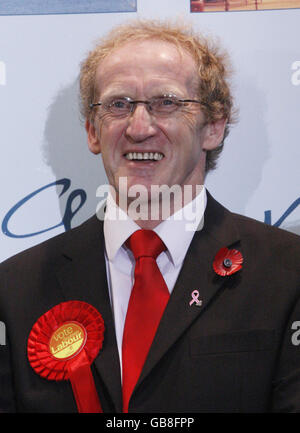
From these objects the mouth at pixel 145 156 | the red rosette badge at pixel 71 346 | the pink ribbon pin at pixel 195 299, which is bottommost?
the red rosette badge at pixel 71 346

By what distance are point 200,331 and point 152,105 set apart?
2.04ft

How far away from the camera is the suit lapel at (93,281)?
1582 millimetres

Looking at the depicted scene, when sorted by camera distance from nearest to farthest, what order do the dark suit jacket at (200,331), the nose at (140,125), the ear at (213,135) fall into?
the dark suit jacket at (200,331)
the nose at (140,125)
the ear at (213,135)

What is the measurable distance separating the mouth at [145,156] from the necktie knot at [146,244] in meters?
0.20

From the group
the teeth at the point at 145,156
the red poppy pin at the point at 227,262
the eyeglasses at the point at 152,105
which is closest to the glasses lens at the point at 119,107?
the eyeglasses at the point at 152,105

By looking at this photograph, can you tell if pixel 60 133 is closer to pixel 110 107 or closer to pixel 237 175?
pixel 110 107

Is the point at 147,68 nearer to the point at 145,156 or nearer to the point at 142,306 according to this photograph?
the point at 145,156

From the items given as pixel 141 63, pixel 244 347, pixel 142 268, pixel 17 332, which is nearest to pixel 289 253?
pixel 244 347

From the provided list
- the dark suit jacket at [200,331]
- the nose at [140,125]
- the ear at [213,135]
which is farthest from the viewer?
the ear at [213,135]

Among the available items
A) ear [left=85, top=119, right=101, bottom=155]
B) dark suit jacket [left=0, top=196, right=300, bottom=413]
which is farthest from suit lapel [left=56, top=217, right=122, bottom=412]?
ear [left=85, top=119, right=101, bottom=155]

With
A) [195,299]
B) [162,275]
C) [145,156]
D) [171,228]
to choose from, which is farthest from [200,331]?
[145,156]

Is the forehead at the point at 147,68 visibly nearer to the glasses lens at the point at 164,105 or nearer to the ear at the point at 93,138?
the glasses lens at the point at 164,105

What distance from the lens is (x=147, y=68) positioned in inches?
67.7

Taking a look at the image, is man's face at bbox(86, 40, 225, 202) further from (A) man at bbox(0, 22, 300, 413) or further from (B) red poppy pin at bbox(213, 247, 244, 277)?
(B) red poppy pin at bbox(213, 247, 244, 277)
